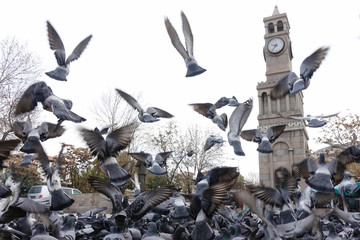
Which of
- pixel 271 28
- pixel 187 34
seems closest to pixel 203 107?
pixel 187 34

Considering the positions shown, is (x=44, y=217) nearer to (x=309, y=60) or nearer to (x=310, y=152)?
(x=309, y=60)

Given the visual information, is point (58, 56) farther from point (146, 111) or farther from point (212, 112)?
point (212, 112)

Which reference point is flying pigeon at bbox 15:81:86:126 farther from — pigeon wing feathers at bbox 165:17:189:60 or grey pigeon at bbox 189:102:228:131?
grey pigeon at bbox 189:102:228:131

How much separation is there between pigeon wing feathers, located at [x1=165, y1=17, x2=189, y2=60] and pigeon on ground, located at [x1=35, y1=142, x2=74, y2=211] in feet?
9.06

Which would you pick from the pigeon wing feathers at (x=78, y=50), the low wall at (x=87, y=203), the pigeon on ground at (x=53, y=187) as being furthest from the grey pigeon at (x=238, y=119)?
the low wall at (x=87, y=203)

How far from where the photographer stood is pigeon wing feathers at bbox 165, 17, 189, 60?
5.65 m

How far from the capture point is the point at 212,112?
6.78m

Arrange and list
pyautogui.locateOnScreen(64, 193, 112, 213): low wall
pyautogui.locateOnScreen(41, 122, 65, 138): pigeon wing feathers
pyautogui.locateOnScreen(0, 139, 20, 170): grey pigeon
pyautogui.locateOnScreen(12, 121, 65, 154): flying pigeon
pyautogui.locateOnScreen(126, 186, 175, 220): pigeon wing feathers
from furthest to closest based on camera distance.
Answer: pyautogui.locateOnScreen(64, 193, 112, 213): low wall < pyautogui.locateOnScreen(41, 122, 65, 138): pigeon wing feathers < pyautogui.locateOnScreen(12, 121, 65, 154): flying pigeon < pyautogui.locateOnScreen(126, 186, 175, 220): pigeon wing feathers < pyautogui.locateOnScreen(0, 139, 20, 170): grey pigeon

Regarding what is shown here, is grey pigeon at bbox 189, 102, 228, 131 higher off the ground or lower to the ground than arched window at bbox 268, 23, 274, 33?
lower

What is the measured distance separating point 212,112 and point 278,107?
1985 centimetres

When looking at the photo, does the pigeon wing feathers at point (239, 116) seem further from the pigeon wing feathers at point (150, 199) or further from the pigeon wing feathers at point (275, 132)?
the pigeon wing feathers at point (150, 199)

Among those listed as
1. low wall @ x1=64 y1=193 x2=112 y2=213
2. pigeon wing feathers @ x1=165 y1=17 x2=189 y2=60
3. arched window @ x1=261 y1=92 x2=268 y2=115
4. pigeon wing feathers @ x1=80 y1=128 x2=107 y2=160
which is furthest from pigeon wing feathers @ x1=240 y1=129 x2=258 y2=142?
arched window @ x1=261 y1=92 x2=268 y2=115

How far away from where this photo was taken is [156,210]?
5.50 meters

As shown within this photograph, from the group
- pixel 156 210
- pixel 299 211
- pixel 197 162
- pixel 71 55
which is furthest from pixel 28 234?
pixel 197 162
